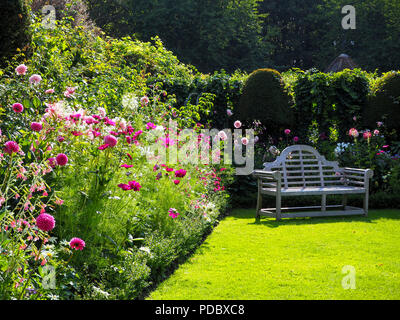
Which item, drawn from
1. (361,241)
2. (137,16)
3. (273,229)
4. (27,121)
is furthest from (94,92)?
(137,16)

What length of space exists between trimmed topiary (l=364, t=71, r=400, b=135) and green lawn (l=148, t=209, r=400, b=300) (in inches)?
140

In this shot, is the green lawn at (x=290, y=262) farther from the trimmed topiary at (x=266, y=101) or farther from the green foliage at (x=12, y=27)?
the green foliage at (x=12, y=27)

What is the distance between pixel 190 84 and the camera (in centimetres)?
1091

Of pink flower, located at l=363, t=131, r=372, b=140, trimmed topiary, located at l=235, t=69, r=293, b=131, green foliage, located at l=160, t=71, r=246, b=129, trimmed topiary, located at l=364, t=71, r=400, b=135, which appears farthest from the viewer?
green foliage, located at l=160, t=71, r=246, b=129

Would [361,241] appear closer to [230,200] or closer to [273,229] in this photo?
[273,229]

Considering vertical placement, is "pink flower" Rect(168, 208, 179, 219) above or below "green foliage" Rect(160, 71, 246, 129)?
below

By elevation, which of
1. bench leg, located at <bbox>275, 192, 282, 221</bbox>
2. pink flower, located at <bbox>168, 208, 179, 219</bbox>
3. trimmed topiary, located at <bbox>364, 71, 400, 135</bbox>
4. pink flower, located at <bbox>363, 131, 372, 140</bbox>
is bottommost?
bench leg, located at <bbox>275, 192, 282, 221</bbox>

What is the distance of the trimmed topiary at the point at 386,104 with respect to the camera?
388 inches

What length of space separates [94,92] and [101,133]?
9.15ft

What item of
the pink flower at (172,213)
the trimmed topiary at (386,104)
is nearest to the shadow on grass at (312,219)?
the pink flower at (172,213)

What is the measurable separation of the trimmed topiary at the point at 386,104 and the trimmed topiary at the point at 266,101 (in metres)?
1.69

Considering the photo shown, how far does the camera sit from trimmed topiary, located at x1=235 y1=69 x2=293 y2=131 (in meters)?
10.1

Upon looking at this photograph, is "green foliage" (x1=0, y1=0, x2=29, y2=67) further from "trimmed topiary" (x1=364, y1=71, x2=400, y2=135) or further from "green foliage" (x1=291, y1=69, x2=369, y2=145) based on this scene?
"trimmed topiary" (x1=364, y1=71, x2=400, y2=135)

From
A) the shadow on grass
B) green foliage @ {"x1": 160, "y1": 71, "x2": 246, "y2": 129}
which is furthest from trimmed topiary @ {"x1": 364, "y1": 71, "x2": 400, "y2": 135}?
green foliage @ {"x1": 160, "y1": 71, "x2": 246, "y2": 129}
